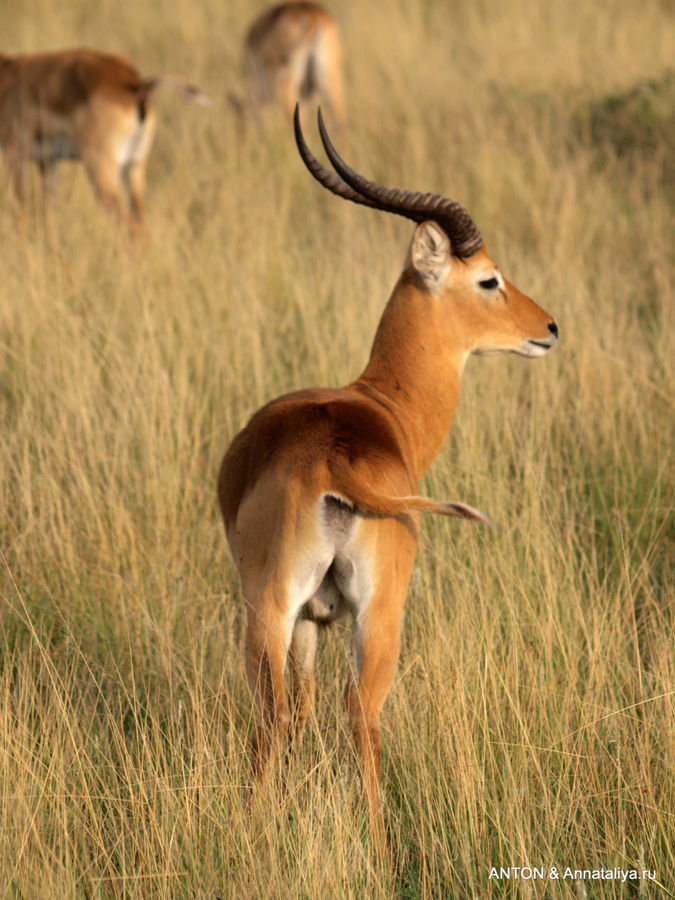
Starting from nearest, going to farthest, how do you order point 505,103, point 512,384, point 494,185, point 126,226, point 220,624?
point 220,624 < point 512,384 < point 126,226 < point 494,185 < point 505,103

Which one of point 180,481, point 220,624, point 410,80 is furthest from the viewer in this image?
point 410,80

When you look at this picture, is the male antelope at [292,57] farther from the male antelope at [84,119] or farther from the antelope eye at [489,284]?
the antelope eye at [489,284]

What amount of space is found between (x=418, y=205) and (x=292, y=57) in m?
7.85

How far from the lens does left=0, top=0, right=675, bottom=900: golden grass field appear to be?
2.54m

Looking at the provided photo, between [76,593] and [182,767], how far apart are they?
1.01 m

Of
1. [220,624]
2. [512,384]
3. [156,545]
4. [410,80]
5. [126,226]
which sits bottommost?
[220,624]

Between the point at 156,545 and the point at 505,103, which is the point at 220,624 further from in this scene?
the point at 505,103

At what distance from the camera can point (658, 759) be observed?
2.74 metres

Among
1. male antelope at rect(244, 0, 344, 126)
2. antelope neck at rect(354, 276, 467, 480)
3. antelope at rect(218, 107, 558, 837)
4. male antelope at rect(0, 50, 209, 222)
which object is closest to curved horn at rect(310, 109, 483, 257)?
antelope at rect(218, 107, 558, 837)

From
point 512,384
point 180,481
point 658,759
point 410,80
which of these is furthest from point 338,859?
point 410,80

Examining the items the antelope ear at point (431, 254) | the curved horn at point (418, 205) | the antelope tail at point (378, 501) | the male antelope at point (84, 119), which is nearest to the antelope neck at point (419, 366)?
the antelope ear at point (431, 254)

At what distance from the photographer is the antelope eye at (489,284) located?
3429 mm

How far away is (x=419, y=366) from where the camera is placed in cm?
332

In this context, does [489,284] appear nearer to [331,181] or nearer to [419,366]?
[419,366]
